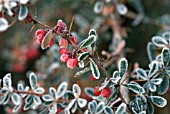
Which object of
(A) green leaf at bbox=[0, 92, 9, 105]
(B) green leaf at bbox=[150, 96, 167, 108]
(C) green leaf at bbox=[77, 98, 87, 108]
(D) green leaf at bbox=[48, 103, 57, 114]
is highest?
(A) green leaf at bbox=[0, 92, 9, 105]

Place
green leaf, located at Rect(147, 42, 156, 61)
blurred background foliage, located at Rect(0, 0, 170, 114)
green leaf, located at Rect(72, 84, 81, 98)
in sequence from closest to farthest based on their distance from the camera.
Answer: green leaf, located at Rect(72, 84, 81, 98) < green leaf, located at Rect(147, 42, 156, 61) < blurred background foliage, located at Rect(0, 0, 170, 114)

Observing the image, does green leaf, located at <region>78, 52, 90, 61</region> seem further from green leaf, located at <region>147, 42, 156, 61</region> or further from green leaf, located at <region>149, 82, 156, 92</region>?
green leaf, located at <region>147, 42, 156, 61</region>

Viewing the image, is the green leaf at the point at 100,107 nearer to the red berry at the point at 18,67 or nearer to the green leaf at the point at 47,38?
the green leaf at the point at 47,38

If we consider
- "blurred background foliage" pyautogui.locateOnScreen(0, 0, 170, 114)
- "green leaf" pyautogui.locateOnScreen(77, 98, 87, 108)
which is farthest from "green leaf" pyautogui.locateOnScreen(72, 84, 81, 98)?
"blurred background foliage" pyautogui.locateOnScreen(0, 0, 170, 114)

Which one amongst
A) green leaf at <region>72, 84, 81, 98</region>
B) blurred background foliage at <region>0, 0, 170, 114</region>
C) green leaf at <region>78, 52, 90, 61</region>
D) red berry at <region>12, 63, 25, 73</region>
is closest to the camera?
green leaf at <region>78, 52, 90, 61</region>

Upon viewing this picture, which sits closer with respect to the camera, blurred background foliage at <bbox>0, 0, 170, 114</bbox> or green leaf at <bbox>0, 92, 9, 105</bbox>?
green leaf at <bbox>0, 92, 9, 105</bbox>

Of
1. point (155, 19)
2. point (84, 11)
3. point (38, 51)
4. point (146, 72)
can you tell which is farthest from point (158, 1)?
point (146, 72)

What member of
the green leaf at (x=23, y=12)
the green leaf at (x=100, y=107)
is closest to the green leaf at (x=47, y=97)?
the green leaf at (x=100, y=107)

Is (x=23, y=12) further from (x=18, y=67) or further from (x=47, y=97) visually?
(x=18, y=67)

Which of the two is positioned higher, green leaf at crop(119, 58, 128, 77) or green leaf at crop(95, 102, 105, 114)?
green leaf at crop(119, 58, 128, 77)

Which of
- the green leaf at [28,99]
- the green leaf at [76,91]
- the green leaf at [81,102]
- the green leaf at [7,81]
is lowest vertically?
the green leaf at [81,102]

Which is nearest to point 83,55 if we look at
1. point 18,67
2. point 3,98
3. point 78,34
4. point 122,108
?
point 122,108
